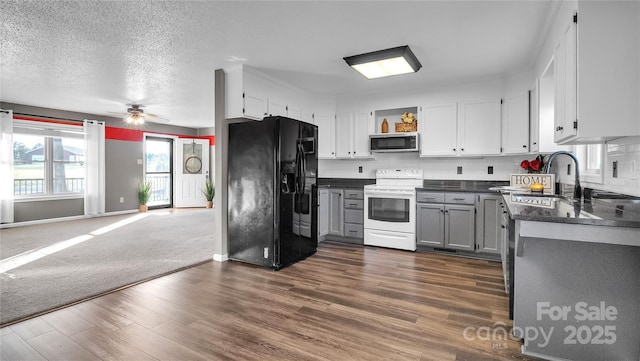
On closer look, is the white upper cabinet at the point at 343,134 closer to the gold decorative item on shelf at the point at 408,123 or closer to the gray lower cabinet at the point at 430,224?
the gold decorative item on shelf at the point at 408,123

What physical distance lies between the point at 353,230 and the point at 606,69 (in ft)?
11.2

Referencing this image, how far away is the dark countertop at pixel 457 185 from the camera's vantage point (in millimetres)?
4169

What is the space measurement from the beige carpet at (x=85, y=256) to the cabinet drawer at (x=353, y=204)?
6.70ft

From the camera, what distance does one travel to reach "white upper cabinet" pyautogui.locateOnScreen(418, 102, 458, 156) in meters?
4.39

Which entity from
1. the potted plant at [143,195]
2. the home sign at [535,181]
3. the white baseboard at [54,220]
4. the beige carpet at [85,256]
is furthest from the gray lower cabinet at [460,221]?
the white baseboard at [54,220]

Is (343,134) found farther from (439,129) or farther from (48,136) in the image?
(48,136)

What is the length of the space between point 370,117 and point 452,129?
1219 millimetres

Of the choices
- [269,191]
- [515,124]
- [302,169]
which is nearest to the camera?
[269,191]

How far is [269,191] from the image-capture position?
352 centimetres

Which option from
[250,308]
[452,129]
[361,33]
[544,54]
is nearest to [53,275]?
[250,308]

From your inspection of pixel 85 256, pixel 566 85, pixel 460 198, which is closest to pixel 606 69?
pixel 566 85

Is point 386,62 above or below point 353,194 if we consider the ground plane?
above

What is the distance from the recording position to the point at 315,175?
4160mm

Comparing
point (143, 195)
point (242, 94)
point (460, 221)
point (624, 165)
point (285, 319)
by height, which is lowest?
point (285, 319)
